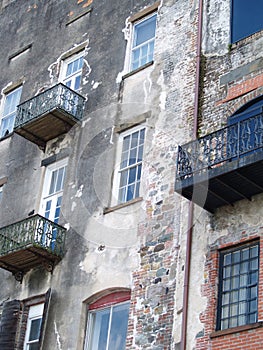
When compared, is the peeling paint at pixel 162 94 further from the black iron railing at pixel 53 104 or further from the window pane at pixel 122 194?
the black iron railing at pixel 53 104

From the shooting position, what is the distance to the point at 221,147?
17.3 metres

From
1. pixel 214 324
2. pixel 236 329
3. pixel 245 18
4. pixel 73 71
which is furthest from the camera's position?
pixel 73 71

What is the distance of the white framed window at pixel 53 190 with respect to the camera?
21938mm

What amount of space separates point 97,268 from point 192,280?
303 centimetres

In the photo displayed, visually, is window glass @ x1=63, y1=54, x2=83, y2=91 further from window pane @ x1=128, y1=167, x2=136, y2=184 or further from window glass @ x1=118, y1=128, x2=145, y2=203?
window pane @ x1=128, y1=167, x2=136, y2=184

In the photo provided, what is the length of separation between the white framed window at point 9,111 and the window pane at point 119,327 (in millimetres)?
8958

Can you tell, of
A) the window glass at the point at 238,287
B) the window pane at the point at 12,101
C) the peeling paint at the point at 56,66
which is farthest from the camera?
the window pane at the point at 12,101

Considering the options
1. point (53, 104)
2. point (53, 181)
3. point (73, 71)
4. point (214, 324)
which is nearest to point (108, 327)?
point (214, 324)

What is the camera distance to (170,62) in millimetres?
21219

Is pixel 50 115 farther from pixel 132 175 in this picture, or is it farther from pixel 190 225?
pixel 190 225

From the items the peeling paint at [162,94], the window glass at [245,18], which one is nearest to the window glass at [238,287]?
the peeling paint at [162,94]

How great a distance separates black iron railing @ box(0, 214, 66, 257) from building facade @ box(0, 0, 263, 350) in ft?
0.13

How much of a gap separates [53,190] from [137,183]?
3.26 metres

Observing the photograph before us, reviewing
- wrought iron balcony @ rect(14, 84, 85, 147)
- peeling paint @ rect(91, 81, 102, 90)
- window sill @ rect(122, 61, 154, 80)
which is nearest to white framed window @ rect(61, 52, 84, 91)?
peeling paint @ rect(91, 81, 102, 90)
